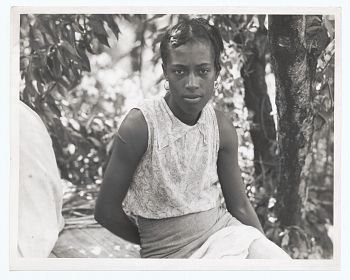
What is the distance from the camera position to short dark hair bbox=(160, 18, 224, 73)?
A: 2.47 meters

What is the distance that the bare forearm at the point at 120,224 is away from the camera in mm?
2482

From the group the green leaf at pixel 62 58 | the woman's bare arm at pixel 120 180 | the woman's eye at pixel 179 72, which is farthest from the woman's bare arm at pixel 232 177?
the green leaf at pixel 62 58

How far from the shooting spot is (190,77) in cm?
244

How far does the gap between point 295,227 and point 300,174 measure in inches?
8.6

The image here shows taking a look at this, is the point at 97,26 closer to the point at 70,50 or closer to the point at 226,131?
the point at 70,50

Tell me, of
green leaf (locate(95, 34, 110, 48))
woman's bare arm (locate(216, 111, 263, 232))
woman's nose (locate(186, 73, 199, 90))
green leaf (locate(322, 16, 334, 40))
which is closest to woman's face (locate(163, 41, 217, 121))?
woman's nose (locate(186, 73, 199, 90))

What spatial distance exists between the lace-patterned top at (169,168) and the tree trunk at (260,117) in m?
0.21

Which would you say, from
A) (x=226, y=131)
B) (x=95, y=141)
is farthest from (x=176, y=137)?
(x=95, y=141)

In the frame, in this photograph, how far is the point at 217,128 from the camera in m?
2.52

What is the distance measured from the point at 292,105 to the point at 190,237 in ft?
2.25

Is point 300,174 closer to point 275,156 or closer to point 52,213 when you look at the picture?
point 275,156

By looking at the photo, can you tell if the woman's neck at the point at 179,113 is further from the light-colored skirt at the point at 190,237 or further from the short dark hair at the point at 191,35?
the light-colored skirt at the point at 190,237

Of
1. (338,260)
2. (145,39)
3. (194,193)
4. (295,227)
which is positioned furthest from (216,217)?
(145,39)

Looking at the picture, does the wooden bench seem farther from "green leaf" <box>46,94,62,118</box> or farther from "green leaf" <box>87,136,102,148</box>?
"green leaf" <box>46,94,62,118</box>
